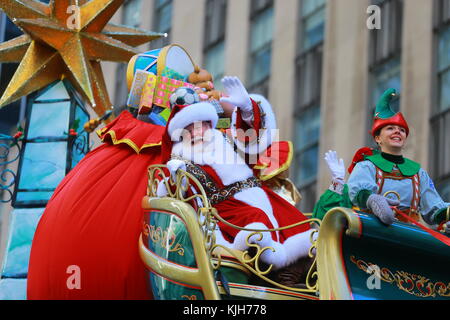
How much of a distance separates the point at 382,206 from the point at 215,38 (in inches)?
758

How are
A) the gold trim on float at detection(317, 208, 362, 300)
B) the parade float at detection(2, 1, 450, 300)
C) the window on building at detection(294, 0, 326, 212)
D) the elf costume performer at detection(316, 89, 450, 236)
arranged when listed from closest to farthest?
1. the gold trim on float at detection(317, 208, 362, 300)
2. the parade float at detection(2, 1, 450, 300)
3. the elf costume performer at detection(316, 89, 450, 236)
4. the window on building at detection(294, 0, 326, 212)

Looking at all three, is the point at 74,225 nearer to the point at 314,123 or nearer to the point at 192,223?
the point at 192,223

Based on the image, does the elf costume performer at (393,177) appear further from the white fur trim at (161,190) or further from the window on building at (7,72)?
the window on building at (7,72)

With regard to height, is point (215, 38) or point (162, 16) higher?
point (162, 16)

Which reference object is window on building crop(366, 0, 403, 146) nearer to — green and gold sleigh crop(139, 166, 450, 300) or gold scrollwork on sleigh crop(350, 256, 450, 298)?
green and gold sleigh crop(139, 166, 450, 300)

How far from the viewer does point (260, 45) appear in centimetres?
2328

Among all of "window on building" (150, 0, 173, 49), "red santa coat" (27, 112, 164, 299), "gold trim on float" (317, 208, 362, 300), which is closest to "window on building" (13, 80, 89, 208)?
"red santa coat" (27, 112, 164, 299)

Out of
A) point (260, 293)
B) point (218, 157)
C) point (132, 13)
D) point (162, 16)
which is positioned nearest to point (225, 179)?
point (218, 157)

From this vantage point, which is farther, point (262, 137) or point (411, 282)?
point (262, 137)

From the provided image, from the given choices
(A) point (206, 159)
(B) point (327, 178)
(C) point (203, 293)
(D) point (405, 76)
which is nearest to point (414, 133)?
(D) point (405, 76)

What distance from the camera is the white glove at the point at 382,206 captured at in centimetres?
623

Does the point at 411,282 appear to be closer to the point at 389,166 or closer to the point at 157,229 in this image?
the point at 389,166

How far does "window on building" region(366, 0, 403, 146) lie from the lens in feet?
60.7

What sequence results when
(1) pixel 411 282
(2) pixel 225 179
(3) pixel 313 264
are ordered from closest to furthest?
(1) pixel 411 282 < (3) pixel 313 264 < (2) pixel 225 179
